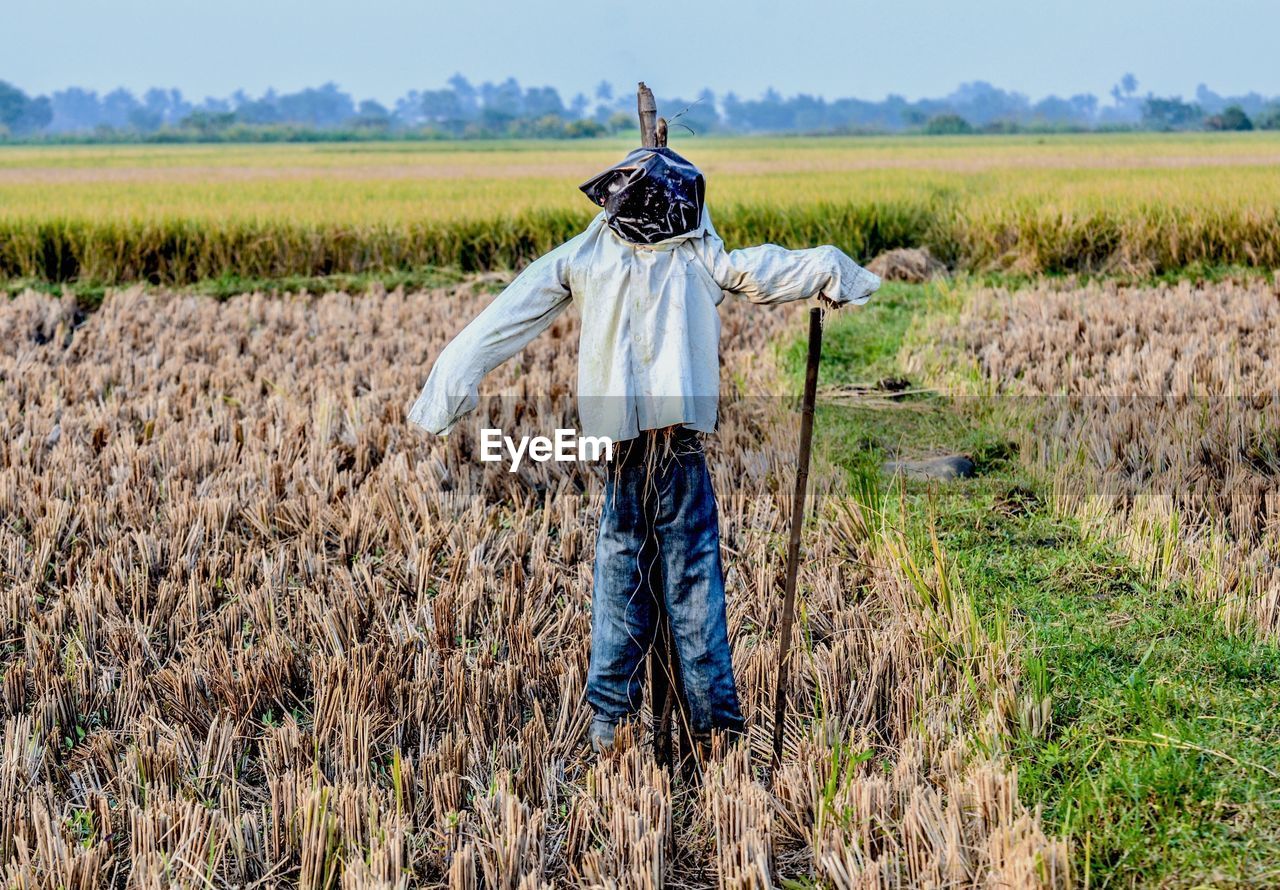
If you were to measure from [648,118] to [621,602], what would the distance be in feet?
3.14

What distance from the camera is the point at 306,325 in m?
7.92

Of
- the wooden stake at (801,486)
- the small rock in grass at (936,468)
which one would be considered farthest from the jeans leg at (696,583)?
the small rock in grass at (936,468)

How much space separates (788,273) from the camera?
230cm

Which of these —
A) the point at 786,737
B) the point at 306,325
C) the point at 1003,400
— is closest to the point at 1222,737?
the point at 786,737

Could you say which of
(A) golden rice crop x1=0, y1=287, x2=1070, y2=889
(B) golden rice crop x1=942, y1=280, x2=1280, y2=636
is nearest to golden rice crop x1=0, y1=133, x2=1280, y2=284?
(B) golden rice crop x1=942, y1=280, x2=1280, y2=636

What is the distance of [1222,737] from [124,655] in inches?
102

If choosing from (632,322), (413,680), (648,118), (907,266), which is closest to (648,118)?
(648,118)

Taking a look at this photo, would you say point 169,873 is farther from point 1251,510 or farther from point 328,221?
point 328,221

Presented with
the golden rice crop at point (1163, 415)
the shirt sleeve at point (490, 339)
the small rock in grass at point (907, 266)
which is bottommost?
the golden rice crop at point (1163, 415)

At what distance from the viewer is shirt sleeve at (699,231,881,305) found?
2268 mm

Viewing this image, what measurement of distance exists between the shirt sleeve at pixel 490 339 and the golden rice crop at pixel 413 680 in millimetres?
718

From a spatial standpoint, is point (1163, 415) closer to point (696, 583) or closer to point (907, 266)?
point (696, 583)

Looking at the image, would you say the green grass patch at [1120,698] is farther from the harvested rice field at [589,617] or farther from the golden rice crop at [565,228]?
the golden rice crop at [565,228]

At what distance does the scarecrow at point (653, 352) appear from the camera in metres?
2.32
